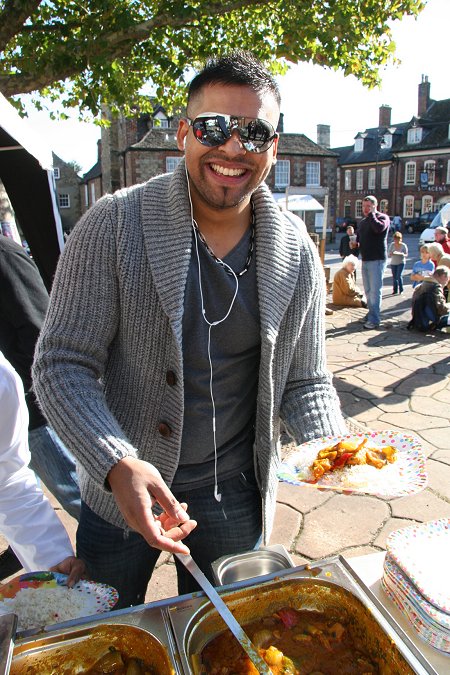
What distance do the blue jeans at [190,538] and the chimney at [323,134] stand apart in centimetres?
4715

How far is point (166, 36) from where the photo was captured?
7555 mm

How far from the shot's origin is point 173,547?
43.6 inches

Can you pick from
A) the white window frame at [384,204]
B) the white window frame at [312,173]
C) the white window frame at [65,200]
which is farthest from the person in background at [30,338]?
the white window frame at [65,200]

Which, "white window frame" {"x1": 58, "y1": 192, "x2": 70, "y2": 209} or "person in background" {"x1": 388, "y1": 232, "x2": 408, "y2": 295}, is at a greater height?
"white window frame" {"x1": 58, "y1": 192, "x2": 70, "y2": 209}

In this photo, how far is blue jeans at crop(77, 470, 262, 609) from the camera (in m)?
1.55

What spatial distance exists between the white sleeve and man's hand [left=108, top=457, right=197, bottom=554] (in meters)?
0.32

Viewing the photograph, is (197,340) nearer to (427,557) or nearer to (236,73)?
(236,73)

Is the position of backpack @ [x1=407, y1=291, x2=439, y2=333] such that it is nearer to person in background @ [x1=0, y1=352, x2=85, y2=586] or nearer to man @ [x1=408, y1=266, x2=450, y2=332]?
man @ [x1=408, y1=266, x2=450, y2=332]

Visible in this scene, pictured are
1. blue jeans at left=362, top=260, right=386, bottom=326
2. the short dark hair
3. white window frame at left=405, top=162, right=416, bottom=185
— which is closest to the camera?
the short dark hair

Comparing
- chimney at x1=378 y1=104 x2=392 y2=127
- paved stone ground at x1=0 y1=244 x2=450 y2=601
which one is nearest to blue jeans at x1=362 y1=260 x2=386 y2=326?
paved stone ground at x1=0 y1=244 x2=450 y2=601

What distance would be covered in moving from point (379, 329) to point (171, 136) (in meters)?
27.4

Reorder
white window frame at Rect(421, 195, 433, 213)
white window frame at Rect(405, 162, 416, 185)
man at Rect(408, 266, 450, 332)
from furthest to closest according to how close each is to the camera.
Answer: white window frame at Rect(405, 162, 416, 185) → white window frame at Rect(421, 195, 433, 213) → man at Rect(408, 266, 450, 332)

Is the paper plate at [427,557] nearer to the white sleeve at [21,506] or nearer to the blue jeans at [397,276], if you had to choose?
the white sleeve at [21,506]

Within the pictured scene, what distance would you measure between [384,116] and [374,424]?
49.2m
